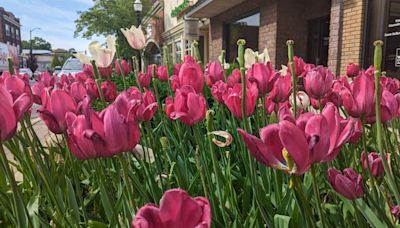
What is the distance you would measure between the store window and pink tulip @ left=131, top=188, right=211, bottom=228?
977 centimetres

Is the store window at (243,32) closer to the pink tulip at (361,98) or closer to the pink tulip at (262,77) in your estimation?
the pink tulip at (262,77)

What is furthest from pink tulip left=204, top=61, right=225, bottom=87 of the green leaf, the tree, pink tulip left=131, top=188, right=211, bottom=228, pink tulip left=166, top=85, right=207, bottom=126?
the tree

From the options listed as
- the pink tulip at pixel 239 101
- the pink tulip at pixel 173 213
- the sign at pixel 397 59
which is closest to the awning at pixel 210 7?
the sign at pixel 397 59

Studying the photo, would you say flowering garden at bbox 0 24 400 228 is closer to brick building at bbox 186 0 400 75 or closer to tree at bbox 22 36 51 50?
brick building at bbox 186 0 400 75

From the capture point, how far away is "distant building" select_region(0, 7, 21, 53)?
57.9m

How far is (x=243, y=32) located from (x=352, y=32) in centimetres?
524

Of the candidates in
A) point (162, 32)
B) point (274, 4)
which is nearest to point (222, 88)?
point (274, 4)

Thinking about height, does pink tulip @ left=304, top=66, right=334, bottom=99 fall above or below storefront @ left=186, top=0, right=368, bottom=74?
below

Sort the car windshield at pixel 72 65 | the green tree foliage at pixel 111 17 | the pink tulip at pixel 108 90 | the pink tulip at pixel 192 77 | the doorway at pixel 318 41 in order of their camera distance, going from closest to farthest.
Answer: the pink tulip at pixel 192 77, the pink tulip at pixel 108 90, the doorway at pixel 318 41, the car windshield at pixel 72 65, the green tree foliage at pixel 111 17

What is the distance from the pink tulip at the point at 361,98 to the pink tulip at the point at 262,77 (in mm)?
431

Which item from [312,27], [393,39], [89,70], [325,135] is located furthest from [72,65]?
[325,135]

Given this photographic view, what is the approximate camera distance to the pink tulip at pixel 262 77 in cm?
134

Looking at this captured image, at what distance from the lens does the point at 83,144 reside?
74 centimetres

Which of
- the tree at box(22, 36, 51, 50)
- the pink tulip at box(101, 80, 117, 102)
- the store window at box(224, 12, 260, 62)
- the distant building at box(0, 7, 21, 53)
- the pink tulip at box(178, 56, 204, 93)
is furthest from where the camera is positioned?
the tree at box(22, 36, 51, 50)
